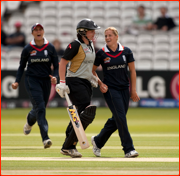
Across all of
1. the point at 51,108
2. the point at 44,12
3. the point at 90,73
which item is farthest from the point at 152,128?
the point at 44,12

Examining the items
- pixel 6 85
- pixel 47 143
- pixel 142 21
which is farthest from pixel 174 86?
pixel 47 143

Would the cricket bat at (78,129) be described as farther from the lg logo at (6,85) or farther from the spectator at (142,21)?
the spectator at (142,21)

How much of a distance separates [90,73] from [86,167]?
1468mm

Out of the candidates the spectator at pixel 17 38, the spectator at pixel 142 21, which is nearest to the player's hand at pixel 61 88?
the spectator at pixel 17 38

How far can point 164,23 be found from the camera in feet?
60.6

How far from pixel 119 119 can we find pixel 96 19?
47.7 feet

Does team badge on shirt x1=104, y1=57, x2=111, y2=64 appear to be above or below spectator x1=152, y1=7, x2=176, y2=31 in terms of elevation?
below

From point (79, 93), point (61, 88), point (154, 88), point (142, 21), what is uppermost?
point (142, 21)

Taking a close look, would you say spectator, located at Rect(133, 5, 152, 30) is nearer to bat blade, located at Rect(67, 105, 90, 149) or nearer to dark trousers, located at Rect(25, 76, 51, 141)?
dark trousers, located at Rect(25, 76, 51, 141)

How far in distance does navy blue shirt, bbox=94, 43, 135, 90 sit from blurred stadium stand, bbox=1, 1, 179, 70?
Result: 12.1m

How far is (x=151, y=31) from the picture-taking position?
18.8 meters

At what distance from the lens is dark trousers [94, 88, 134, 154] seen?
5.58 meters

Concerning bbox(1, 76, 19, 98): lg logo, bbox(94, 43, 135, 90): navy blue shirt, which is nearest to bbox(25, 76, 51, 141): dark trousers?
bbox(94, 43, 135, 90): navy blue shirt

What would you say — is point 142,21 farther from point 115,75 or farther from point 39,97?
point 115,75
